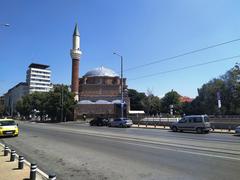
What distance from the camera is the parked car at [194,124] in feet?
117

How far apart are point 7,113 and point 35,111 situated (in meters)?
50.7

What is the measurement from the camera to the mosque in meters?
101

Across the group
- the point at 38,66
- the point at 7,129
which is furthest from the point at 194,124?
the point at 38,66

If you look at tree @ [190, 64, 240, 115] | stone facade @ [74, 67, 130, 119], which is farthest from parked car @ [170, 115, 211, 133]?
stone facade @ [74, 67, 130, 119]

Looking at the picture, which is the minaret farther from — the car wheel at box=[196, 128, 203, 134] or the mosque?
the car wheel at box=[196, 128, 203, 134]

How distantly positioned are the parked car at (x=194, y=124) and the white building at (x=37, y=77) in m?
157

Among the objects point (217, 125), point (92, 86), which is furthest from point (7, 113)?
point (217, 125)

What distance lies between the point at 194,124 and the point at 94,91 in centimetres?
7793

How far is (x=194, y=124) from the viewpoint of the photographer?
36781mm

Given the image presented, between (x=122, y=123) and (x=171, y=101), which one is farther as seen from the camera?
(x=171, y=101)

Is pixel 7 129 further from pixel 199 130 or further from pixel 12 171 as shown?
pixel 199 130

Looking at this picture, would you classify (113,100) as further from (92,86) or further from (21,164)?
(21,164)

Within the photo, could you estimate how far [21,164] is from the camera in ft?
36.9

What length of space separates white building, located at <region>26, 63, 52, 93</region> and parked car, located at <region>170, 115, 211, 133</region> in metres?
157
